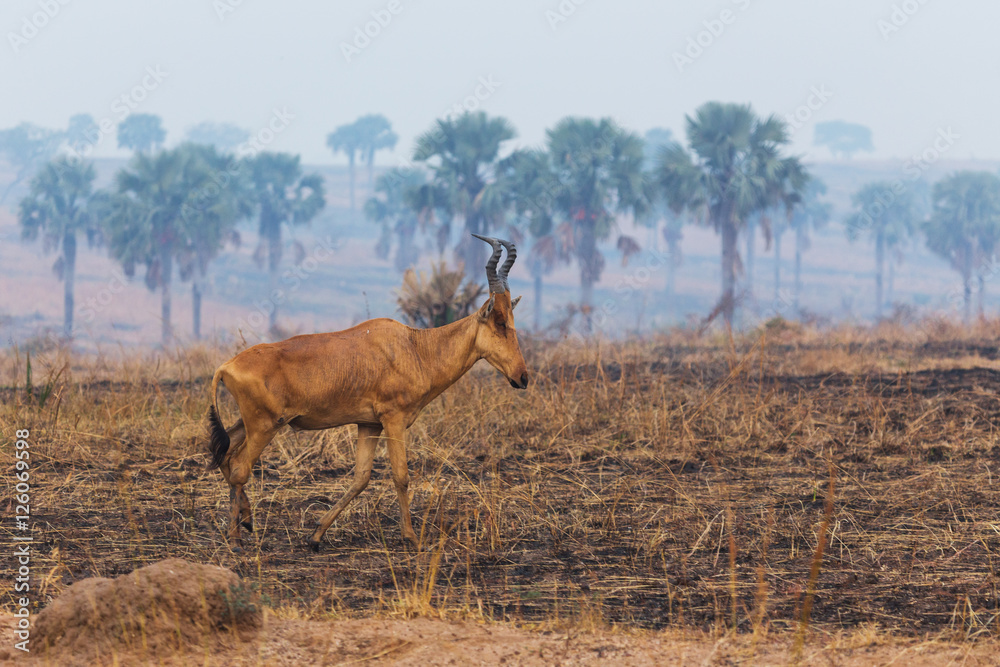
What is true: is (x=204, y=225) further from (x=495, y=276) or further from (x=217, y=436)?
(x=495, y=276)

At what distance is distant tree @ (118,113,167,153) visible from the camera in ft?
388

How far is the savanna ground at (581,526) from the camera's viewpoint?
4430 millimetres

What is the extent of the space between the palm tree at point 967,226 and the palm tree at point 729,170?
27509mm

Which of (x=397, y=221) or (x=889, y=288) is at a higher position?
(x=397, y=221)

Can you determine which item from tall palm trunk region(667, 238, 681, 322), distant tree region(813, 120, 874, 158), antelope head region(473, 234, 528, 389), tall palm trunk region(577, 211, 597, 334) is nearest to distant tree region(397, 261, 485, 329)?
antelope head region(473, 234, 528, 389)

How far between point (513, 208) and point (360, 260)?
1759 inches

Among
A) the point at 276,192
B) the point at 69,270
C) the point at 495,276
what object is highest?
the point at 276,192

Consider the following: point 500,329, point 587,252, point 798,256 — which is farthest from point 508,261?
point 798,256

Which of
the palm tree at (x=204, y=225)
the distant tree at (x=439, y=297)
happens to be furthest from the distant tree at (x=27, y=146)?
the distant tree at (x=439, y=297)

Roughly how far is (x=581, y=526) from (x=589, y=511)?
0.48m

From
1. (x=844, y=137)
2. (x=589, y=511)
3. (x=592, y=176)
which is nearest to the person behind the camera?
(x=589, y=511)

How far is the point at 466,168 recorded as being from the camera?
47219 millimetres

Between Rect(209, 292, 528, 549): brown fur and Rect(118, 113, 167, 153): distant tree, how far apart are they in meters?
122

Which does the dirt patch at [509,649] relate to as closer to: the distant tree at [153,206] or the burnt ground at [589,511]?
the burnt ground at [589,511]
